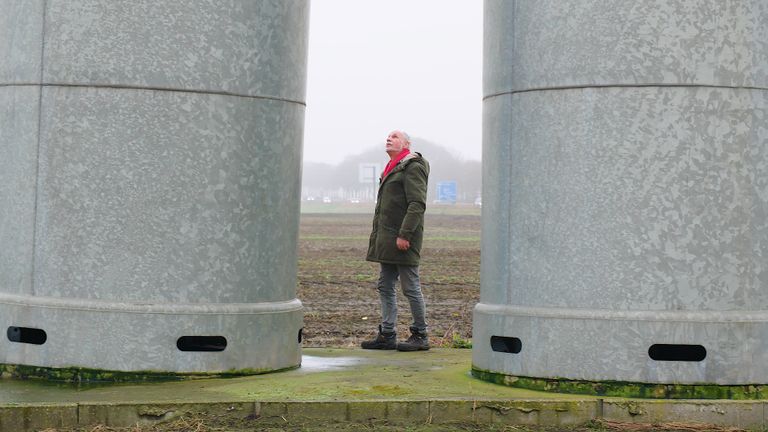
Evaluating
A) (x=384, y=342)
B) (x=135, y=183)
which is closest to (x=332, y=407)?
(x=135, y=183)

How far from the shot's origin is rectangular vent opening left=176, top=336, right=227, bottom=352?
7.76 m

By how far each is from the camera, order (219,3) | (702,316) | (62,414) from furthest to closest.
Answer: (219,3) → (702,316) → (62,414)

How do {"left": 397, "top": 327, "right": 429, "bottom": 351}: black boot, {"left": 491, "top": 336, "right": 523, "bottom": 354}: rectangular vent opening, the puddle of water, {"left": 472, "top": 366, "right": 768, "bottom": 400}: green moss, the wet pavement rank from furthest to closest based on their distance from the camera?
{"left": 397, "top": 327, "right": 429, "bottom": 351}: black boot < the puddle of water < {"left": 491, "top": 336, "right": 523, "bottom": 354}: rectangular vent opening < {"left": 472, "top": 366, "right": 768, "bottom": 400}: green moss < the wet pavement

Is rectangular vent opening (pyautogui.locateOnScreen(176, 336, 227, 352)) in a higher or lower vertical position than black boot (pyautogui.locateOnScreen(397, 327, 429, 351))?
higher

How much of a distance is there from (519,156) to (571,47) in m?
0.73

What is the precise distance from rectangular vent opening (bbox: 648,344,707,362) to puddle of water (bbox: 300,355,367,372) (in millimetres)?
2086

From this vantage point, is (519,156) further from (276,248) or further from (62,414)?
(62,414)

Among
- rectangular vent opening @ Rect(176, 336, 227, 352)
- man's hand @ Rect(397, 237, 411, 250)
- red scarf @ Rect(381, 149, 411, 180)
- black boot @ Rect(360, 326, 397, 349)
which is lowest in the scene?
black boot @ Rect(360, 326, 397, 349)

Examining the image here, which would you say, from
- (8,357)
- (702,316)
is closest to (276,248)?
(8,357)

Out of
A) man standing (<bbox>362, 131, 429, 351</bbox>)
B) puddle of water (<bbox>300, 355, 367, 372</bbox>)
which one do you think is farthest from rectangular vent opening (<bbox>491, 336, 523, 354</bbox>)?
man standing (<bbox>362, 131, 429, 351</bbox>)

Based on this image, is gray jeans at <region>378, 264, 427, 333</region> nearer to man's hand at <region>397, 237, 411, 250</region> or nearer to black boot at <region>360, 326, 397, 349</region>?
black boot at <region>360, 326, 397, 349</region>

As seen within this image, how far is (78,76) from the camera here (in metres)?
7.69

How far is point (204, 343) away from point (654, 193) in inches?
114

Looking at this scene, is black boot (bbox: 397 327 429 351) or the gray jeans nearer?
black boot (bbox: 397 327 429 351)
